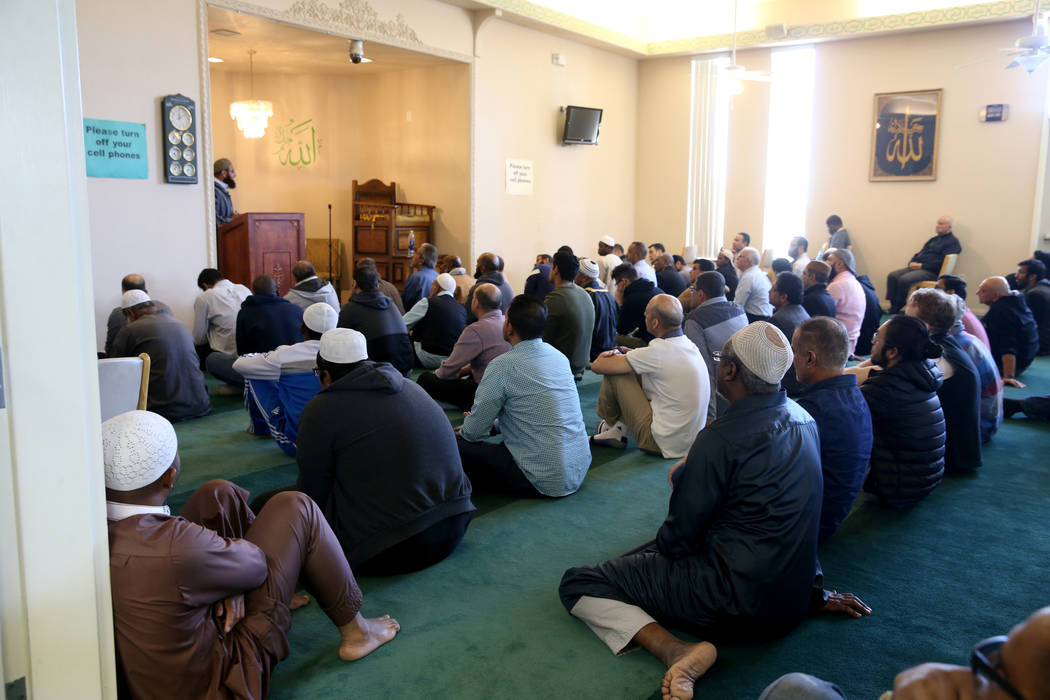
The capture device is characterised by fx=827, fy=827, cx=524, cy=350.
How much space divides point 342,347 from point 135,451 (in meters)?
1.07

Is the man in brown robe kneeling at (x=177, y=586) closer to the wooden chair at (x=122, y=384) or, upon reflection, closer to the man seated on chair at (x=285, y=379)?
the wooden chair at (x=122, y=384)

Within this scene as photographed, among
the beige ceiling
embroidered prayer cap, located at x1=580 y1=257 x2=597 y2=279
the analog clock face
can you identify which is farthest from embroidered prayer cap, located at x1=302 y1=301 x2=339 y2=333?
the beige ceiling

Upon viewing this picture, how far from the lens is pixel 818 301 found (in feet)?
19.8

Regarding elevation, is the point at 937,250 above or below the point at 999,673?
above

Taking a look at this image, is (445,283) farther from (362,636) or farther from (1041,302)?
(1041,302)

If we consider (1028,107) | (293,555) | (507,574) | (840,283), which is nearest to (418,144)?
(840,283)

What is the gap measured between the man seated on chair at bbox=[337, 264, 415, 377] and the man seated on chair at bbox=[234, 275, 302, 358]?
12.5 inches

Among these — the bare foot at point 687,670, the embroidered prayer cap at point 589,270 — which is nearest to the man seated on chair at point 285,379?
the bare foot at point 687,670

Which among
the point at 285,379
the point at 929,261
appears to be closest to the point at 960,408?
the point at 285,379

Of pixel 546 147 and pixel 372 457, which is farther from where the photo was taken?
pixel 546 147

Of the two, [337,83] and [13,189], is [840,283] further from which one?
[337,83]

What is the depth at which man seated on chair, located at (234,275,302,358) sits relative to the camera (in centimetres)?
495

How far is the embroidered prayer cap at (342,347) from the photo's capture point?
279cm

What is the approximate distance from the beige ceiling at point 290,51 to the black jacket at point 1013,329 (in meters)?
6.01
